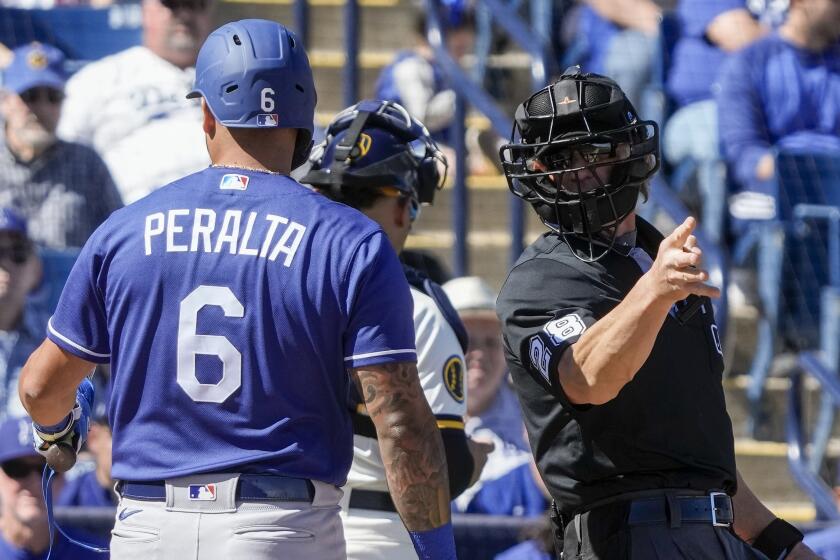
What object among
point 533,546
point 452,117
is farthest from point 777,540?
point 452,117

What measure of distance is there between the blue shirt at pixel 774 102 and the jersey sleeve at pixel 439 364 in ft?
12.2

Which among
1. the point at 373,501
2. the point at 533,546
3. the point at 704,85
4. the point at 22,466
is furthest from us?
the point at 704,85

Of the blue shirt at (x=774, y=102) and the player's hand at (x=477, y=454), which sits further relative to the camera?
the blue shirt at (x=774, y=102)

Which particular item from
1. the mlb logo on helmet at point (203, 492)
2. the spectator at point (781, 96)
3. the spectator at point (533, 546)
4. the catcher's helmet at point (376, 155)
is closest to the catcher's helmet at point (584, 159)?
the catcher's helmet at point (376, 155)

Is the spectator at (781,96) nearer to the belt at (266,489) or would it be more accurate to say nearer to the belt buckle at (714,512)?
the belt buckle at (714,512)

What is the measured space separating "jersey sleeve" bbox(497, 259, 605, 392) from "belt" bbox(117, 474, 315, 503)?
1.58 ft

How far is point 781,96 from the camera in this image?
6926 mm

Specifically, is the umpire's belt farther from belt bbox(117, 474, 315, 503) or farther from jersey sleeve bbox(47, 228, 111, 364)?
jersey sleeve bbox(47, 228, 111, 364)

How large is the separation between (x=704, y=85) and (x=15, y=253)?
3.47 meters

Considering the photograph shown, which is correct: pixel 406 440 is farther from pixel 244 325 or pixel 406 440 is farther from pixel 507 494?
pixel 507 494

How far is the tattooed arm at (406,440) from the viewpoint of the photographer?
254 cm

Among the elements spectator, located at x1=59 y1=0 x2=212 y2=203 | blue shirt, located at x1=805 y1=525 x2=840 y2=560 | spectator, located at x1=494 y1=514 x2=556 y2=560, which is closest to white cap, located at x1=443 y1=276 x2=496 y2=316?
spectator, located at x1=494 y1=514 x2=556 y2=560

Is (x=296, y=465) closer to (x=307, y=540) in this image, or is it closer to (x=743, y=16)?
(x=307, y=540)

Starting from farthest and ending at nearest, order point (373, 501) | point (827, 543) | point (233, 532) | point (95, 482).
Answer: point (95, 482) → point (827, 543) → point (373, 501) → point (233, 532)
